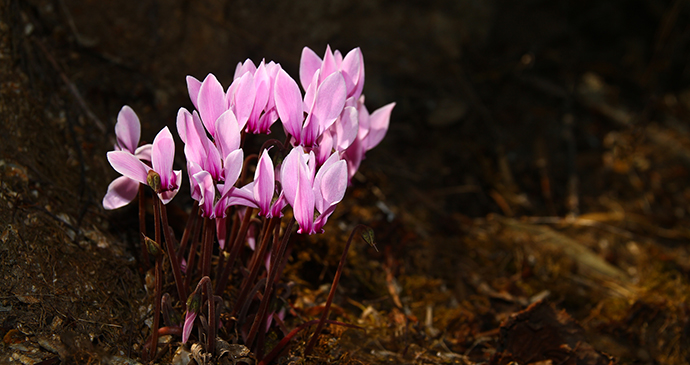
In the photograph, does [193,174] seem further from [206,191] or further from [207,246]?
[207,246]

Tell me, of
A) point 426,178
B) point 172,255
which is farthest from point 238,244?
point 426,178

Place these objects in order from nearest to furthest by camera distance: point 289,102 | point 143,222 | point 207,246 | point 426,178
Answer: point 289,102, point 207,246, point 143,222, point 426,178

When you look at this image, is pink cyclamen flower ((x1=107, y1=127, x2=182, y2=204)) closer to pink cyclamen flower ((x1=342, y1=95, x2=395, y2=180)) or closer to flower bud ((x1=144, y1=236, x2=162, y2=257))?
flower bud ((x1=144, y1=236, x2=162, y2=257))

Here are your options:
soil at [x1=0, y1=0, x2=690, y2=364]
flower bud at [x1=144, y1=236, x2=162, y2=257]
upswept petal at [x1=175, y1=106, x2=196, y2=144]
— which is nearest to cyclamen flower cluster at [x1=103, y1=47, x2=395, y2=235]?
upswept petal at [x1=175, y1=106, x2=196, y2=144]

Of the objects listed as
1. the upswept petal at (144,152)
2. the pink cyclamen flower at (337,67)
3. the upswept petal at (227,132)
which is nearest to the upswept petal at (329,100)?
the pink cyclamen flower at (337,67)

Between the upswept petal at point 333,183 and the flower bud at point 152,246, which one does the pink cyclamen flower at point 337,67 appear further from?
the flower bud at point 152,246

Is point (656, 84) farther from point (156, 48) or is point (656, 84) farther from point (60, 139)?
point (60, 139)

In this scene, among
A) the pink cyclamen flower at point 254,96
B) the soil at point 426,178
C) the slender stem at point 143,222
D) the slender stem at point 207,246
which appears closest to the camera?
the pink cyclamen flower at point 254,96
